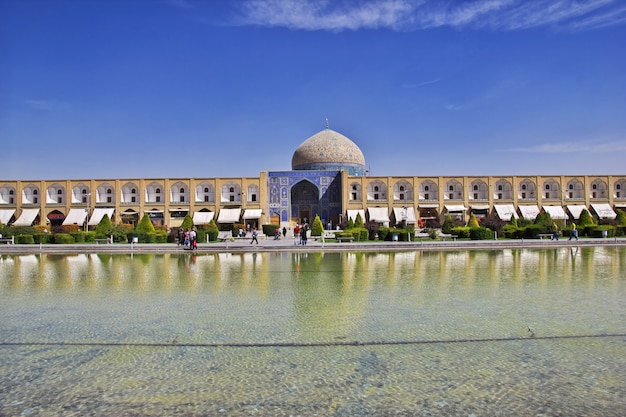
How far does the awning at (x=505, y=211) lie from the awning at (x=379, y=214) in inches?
259

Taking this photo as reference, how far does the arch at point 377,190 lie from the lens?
3031 cm

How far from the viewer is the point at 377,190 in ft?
99.9

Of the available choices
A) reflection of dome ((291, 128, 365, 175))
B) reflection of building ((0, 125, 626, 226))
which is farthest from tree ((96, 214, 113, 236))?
reflection of dome ((291, 128, 365, 175))

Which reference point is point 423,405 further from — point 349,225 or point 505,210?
point 505,210

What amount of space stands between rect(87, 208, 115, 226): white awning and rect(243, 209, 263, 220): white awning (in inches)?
316

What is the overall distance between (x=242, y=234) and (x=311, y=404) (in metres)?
20.3

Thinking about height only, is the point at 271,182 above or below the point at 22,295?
above

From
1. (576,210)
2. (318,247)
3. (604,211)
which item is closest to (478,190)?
(576,210)

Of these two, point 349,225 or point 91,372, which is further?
point 349,225

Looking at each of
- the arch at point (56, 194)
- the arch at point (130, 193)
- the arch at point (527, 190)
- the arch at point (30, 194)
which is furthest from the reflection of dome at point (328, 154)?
the arch at point (30, 194)

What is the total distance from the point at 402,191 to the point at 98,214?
18.1 m

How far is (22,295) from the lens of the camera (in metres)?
7.27

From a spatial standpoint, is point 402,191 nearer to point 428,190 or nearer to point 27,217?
point 428,190

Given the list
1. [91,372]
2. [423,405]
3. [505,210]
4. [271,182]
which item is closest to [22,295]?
[91,372]
